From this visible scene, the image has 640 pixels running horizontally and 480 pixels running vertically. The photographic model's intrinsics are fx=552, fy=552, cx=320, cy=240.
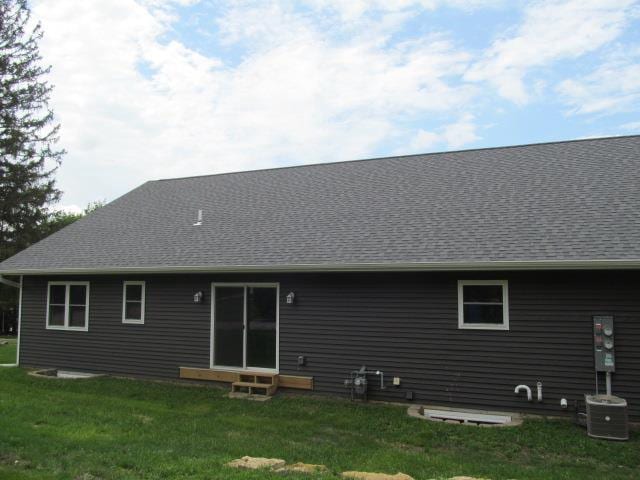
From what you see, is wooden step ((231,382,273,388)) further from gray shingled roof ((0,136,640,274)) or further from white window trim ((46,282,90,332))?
white window trim ((46,282,90,332))

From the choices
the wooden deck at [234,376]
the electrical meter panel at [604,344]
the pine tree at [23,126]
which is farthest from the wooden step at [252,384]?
the pine tree at [23,126]

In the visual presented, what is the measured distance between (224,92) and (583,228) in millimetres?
9788

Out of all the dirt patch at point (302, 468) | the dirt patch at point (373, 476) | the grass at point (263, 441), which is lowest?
the grass at point (263, 441)

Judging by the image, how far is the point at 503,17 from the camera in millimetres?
11344

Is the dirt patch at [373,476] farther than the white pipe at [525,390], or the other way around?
the white pipe at [525,390]

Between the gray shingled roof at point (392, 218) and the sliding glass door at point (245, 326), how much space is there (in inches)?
29.4

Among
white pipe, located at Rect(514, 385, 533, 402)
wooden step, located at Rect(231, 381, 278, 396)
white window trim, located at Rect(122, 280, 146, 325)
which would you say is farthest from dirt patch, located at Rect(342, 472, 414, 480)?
white window trim, located at Rect(122, 280, 146, 325)

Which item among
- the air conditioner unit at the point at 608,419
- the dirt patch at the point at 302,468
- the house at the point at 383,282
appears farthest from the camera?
the house at the point at 383,282

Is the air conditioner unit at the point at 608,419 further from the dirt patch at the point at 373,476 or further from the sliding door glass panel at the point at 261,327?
the sliding door glass panel at the point at 261,327

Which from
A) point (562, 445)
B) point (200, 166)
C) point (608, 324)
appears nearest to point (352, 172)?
point (608, 324)

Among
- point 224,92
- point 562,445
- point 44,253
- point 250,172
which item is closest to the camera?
point 562,445

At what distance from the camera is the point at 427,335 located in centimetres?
893

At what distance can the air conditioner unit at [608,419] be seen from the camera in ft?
22.9

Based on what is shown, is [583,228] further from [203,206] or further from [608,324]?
[203,206]
